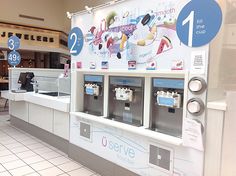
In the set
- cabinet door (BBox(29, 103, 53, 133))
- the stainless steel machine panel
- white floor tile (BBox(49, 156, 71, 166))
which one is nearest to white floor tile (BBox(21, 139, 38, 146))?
cabinet door (BBox(29, 103, 53, 133))

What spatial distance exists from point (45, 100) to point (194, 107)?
2.86 m

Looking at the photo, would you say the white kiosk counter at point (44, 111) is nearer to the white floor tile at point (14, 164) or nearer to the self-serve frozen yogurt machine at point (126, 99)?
the white floor tile at point (14, 164)

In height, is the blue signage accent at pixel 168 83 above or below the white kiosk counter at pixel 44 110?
above

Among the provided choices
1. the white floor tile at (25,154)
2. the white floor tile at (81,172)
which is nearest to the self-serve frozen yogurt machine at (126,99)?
the white floor tile at (81,172)

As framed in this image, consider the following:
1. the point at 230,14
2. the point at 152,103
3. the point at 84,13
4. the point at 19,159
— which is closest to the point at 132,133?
the point at 152,103

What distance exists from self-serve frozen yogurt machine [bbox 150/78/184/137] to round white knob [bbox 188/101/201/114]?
0.19 m

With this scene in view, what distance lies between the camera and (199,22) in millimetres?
1952

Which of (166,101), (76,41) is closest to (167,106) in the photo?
(166,101)

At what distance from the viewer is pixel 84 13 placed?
3203 millimetres

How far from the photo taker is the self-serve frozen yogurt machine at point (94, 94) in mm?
3081

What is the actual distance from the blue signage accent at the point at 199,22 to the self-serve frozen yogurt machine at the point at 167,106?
41 centimetres

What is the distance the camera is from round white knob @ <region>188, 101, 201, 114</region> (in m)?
1.94

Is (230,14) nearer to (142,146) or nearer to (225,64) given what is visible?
(225,64)

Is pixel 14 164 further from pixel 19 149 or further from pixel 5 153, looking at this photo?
pixel 19 149
